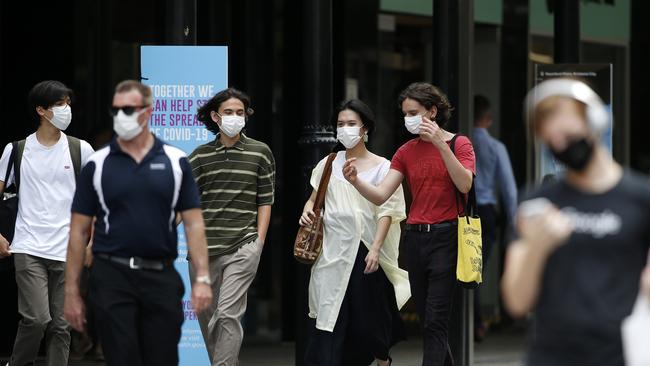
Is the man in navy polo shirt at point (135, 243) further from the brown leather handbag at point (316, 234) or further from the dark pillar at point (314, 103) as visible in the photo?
the dark pillar at point (314, 103)

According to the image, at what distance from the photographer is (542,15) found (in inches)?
629

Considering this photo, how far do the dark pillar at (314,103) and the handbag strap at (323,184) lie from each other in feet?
1.88

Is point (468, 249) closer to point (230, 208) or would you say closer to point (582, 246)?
point (230, 208)

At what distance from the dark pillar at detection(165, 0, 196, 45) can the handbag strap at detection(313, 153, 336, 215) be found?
1173 mm

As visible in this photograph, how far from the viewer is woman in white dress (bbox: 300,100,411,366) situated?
974cm

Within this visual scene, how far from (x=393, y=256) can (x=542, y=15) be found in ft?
22.0

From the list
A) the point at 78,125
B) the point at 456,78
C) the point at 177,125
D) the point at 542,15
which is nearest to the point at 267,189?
the point at 177,125

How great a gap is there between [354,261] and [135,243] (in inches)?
111

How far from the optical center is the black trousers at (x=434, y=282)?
9305mm

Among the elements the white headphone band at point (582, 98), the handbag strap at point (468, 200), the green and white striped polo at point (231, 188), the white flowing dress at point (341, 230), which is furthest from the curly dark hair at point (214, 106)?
the white headphone band at point (582, 98)

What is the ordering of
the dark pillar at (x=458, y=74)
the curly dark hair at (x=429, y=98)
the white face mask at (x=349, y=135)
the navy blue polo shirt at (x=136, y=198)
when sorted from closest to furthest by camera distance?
1. the navy blue polo shirt at (x=136, y=198)
2. the curly dark hair at (x=429, y=98)
3. the white face mask at (x=349, y=135)
4. the dark pillar at (x=458, y=74)

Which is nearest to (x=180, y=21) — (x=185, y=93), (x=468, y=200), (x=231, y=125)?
(x=185, y=93)

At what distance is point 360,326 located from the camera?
388 inches

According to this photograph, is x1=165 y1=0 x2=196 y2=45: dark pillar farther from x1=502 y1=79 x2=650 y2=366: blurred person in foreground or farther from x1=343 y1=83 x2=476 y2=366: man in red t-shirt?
x1=502 y1=79 x2=650 y2=366: blurred person in foreground
